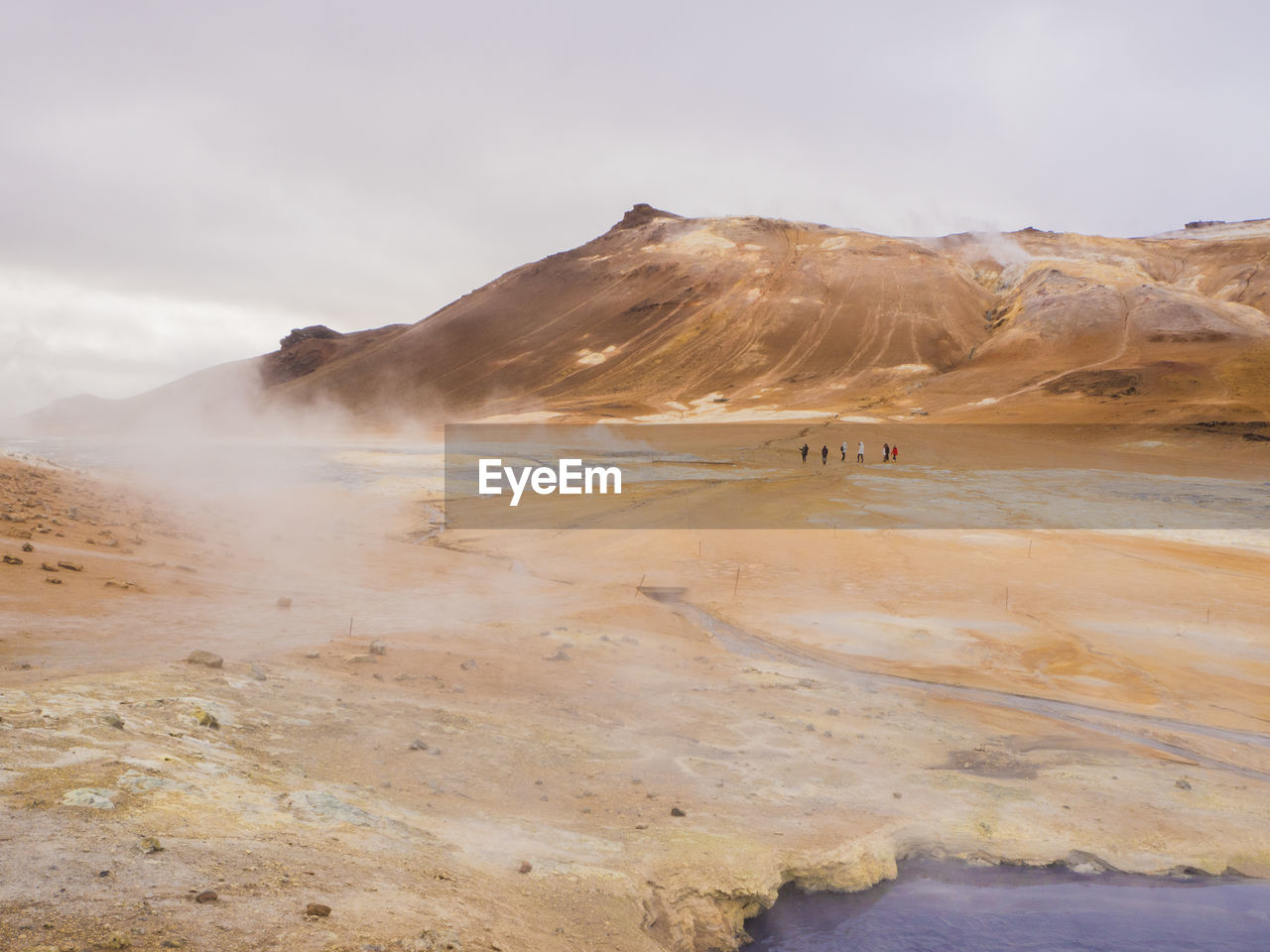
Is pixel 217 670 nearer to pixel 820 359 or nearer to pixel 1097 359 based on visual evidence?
pixel 1097 359

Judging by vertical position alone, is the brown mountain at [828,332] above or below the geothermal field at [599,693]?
above

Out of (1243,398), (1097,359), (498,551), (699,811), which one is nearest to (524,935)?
(699,811)

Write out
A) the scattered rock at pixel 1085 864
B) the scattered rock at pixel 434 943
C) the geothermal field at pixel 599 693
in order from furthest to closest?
the scattered rock at pixel 1085 864 < the geothermal field at pixel 599 693 < the scattered rock at pixel 434 943

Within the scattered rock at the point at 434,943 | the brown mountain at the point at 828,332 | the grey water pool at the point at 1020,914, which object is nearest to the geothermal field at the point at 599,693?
the scattered rock at the point at 434,943

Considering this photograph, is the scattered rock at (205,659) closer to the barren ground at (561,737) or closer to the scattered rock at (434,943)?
the barren ground at (561,737)

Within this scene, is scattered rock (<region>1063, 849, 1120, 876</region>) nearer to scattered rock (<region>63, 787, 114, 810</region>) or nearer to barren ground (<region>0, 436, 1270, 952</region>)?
barren ground (<region>0, 436, 1270, 952</region>)

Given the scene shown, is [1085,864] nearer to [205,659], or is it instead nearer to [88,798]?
[88,798]

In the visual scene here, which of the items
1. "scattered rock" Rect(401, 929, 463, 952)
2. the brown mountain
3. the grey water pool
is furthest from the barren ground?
the brown mountain
